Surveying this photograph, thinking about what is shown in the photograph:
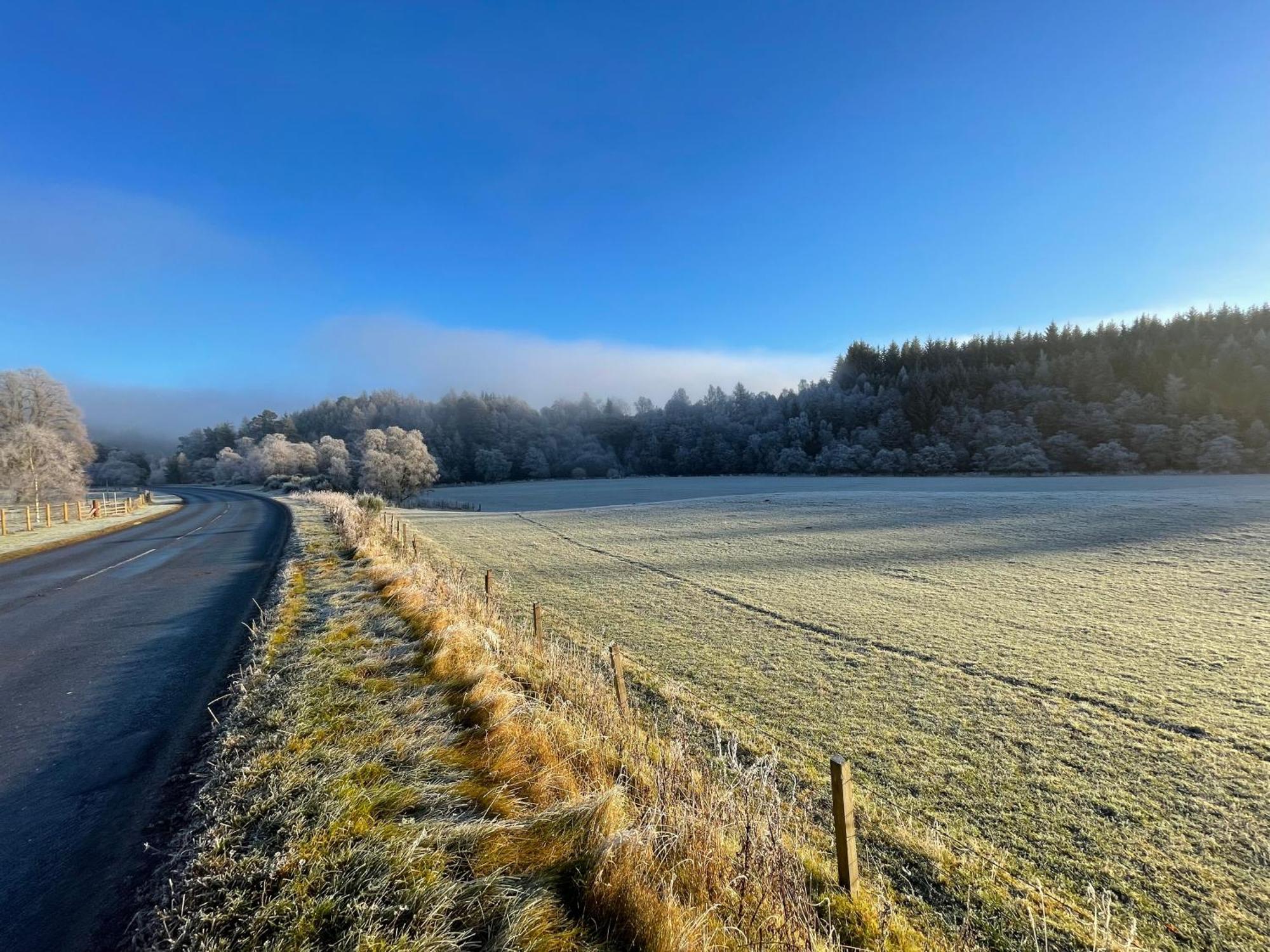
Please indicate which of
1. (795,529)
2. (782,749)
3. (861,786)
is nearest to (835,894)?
(861,786)

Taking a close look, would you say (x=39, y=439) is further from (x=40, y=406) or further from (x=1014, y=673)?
(x=1014, y=673)

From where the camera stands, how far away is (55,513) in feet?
120

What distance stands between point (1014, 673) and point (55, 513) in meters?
54.0

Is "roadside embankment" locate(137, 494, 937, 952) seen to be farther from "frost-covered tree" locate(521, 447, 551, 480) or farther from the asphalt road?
"frost-covered tree" locate(521, 447, 551, 480)

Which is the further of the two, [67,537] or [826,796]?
[67,537]

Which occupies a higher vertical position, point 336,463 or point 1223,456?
point 336,463

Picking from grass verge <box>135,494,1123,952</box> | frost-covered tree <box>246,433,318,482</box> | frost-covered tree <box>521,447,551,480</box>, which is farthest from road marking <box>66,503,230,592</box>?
frost-covered tree <box>521,447,551,480</box>

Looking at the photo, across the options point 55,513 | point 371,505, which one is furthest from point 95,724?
point 55,513

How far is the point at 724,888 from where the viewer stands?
330cm

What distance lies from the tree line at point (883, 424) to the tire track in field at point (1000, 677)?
61.2 meters

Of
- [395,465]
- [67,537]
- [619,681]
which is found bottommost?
[619,681]

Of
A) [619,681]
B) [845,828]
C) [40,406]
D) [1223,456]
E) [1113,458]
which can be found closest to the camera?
[845,828]

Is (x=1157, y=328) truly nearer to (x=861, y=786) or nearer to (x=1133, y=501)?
(x=1133, y=501)

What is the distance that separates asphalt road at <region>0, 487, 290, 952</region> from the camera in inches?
134
